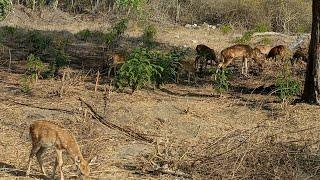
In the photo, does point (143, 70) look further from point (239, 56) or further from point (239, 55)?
point (239, 56)

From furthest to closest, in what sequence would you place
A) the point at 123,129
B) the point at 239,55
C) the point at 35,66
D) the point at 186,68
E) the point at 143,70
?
the point at 239,55
the point at 186,68
the point at 35,66
the point at 143,70
the point at 123,129

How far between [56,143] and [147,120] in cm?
363

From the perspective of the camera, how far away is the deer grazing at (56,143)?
25.8 feet

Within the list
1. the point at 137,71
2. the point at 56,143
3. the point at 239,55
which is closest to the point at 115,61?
the point at 137,71

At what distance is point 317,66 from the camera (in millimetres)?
13195

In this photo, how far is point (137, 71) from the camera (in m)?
13.6

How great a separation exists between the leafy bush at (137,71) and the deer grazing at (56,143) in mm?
5388

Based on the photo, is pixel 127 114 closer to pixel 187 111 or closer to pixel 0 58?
pixel 187 111

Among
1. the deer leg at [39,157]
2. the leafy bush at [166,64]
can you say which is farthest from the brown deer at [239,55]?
the deer leg at [39,157]

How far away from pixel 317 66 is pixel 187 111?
10.7 ft

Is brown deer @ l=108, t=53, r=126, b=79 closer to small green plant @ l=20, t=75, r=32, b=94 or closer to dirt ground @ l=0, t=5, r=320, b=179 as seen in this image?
dirt ground @ l=0, t=5, r=320, b=179

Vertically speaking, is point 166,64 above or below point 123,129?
above

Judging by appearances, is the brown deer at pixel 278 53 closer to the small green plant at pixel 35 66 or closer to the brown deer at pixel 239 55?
the brown deer at pixel 239 55

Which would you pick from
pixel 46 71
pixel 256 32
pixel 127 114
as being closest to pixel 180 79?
pixel 46 71
